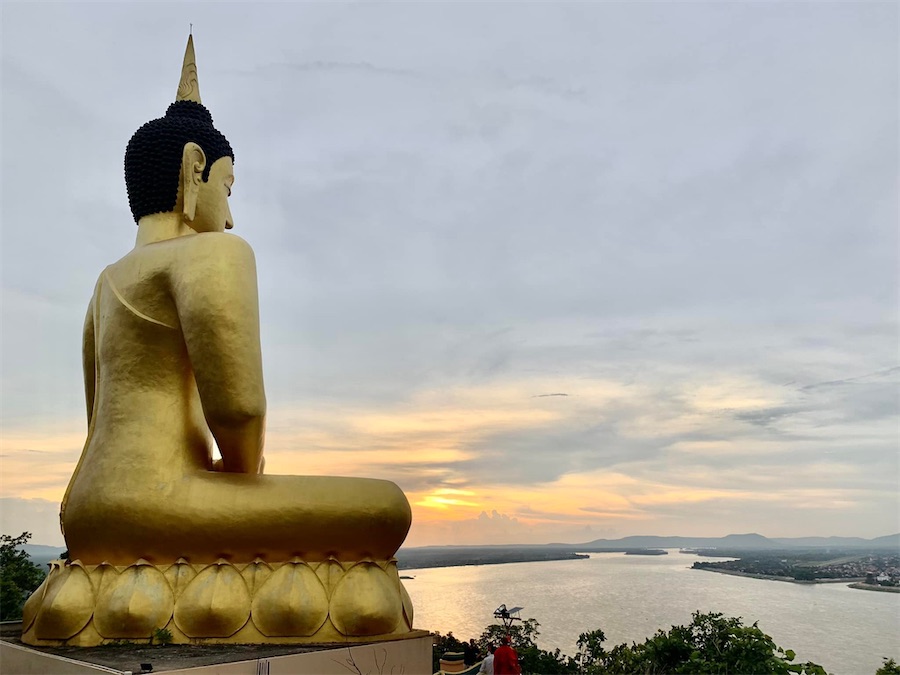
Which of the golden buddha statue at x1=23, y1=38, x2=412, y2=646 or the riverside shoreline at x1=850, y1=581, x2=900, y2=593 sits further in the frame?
the riverside shoreline at x1=850, y1=581, x2=900, y2=593

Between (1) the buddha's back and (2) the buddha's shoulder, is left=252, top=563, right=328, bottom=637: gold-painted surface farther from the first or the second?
(2) the buddha's shoulder

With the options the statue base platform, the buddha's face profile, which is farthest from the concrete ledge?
the buddha's face profile

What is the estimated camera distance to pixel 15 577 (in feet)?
33.8

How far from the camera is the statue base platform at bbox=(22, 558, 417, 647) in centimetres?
605

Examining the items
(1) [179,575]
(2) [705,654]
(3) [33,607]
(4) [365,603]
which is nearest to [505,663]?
(4) [365,603]

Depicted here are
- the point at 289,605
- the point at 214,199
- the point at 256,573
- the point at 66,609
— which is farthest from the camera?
the point at 214,199

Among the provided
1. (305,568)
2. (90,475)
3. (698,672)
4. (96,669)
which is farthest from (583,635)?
(90,475)

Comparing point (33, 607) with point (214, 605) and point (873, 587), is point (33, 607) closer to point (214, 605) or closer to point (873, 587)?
point (214, 605)

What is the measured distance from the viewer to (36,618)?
6.31 meters

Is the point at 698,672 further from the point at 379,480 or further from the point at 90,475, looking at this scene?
the point at 90,475

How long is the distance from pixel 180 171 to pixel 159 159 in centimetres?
27

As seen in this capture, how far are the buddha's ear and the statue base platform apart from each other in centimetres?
381

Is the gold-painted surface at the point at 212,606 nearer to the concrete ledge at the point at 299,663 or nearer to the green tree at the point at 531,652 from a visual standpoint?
the concrete ledge at the point at 299,663

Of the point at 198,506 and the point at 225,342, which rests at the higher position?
the point at 225,342
